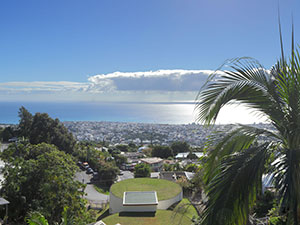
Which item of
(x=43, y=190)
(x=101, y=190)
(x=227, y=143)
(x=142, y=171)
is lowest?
(x=101, y=190)

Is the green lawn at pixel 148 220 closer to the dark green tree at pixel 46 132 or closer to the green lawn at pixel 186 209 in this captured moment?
the green lawn at pixel 186 209

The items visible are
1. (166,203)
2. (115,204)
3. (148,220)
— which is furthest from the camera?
(115,204)

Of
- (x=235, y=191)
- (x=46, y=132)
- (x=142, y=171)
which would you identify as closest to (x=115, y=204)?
(x=142, y=171)

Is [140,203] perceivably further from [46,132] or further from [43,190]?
[46,132]

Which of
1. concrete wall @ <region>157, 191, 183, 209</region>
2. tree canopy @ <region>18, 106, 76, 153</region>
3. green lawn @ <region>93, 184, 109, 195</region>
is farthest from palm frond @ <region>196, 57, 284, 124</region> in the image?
tree canopy @ <region>18, 106, 76, 153</region>

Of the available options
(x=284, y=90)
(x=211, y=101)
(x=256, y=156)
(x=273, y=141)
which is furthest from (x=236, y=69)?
(x=256, y=156)

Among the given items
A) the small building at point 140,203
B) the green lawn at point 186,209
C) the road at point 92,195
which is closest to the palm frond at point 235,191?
the green lawn at point 186,209
